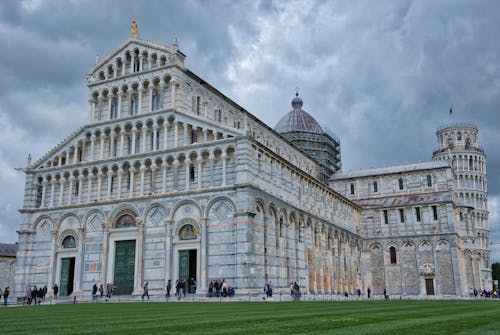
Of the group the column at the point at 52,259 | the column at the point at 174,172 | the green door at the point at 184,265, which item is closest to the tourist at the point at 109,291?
the green door at the point at 184,265

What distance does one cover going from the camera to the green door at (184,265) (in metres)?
33.4

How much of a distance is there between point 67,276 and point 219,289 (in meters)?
14.1

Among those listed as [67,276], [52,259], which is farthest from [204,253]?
[52,259]

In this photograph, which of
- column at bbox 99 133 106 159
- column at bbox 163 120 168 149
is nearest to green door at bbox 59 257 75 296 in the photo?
column at bbox 99 133 106 159

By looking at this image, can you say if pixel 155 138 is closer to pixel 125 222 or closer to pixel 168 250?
pixel 125 222

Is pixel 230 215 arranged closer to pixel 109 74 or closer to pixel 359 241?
pixel 109 74

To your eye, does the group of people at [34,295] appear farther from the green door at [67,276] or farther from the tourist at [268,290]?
the tourist at [268,290]

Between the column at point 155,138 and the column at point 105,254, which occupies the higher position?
the column at point 155,138

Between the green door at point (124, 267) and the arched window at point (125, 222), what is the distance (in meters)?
1.17

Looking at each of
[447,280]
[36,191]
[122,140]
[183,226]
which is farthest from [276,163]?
[447,280]

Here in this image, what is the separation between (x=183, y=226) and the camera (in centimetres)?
3412

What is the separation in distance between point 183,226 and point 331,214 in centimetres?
2007

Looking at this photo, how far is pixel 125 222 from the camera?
120 feet

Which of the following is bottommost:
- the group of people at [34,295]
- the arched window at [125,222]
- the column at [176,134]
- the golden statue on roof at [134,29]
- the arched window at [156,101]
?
the group of people at [34,295]
